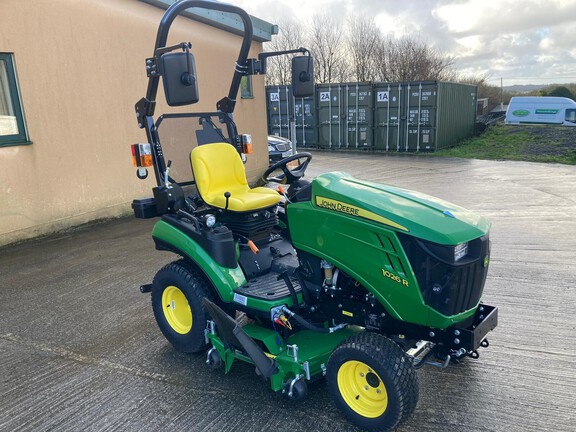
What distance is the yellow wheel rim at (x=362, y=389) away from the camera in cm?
238

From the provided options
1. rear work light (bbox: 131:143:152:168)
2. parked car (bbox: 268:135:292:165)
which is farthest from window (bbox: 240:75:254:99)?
rear work light (bbox: 131:143:152:168)

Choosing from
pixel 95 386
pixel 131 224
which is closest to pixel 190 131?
pixel 95 386

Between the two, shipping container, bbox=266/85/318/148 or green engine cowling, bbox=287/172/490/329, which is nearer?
green engine cowling, bbox=287/172/490/329

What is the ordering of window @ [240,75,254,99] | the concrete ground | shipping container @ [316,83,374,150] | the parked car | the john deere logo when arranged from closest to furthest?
the concrete ground → window @ [240,75,254,99] → the parked car → shipping container @ [316,83,374,150] → the john deere logo

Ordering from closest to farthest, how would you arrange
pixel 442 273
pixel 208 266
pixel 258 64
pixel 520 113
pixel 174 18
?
1. pixel 442 273
2. pixel 174 18
3. pixel 208 266
4. pixel 258 64
5. pixel 520 113

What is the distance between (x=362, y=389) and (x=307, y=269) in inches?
28.1

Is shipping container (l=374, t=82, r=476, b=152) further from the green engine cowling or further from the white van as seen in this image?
the green engine cowling

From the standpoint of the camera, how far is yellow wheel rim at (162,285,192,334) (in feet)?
10.9

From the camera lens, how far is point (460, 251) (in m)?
2.21

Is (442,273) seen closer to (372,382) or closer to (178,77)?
(372,382)

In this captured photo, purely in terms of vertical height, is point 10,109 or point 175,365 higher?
point 10,109

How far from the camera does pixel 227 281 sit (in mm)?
2945

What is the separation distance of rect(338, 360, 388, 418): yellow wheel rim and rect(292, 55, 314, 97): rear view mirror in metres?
1.91

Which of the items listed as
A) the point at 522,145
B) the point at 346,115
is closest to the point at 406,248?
the point at 346,115
